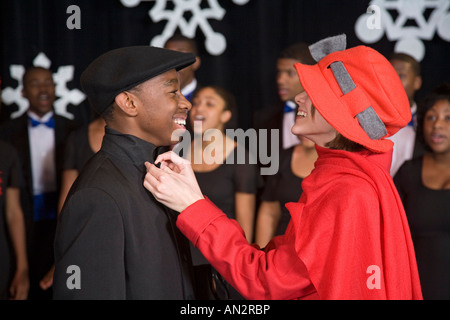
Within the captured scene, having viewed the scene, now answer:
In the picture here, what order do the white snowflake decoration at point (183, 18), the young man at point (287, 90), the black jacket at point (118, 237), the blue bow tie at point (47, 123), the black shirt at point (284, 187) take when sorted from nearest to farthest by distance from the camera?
1. the black jacket at point (118, 237)
2. the black shirt at point (284, 187)
3. the young man at point (287, 90)
4. the blue bow tie at point (47, 123)
5. the white snowflake decoration at point (183, 18)

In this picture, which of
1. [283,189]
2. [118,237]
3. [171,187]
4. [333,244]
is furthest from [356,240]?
[283,189]

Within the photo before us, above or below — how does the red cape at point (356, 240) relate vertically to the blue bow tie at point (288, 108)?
below

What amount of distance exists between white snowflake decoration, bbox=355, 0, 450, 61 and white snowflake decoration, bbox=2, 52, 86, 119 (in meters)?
1.80

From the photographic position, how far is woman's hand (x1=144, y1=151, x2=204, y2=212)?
128 centimetres

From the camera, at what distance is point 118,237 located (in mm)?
1225

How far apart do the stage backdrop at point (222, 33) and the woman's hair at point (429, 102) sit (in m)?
0.63

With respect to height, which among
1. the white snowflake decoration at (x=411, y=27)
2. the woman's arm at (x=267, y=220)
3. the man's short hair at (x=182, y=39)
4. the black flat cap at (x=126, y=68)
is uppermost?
the white snowflake decoration at (x=411, y=27)

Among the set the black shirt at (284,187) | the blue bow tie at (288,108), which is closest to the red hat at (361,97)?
the black shirt at (284,187)

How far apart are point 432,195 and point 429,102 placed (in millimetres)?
488

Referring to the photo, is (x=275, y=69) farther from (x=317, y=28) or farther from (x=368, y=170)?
(x=368, y=170)

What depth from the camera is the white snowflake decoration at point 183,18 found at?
3268mm

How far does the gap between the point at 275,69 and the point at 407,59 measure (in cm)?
81

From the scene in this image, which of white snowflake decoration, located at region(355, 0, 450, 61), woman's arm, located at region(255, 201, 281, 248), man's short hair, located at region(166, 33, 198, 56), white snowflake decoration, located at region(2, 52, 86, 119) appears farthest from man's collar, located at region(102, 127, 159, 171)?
white snowflake decoration, located at region(355, 0, 450, 61)

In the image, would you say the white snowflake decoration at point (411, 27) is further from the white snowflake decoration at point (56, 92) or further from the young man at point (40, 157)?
the young man at point (40, 157)
